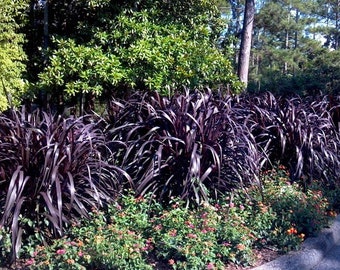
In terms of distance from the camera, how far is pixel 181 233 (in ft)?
13.4

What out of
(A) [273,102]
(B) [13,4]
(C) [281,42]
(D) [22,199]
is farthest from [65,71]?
(C) [281,42]

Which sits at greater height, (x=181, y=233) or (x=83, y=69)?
(x=83, y=69)

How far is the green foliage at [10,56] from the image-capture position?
837 centimetres

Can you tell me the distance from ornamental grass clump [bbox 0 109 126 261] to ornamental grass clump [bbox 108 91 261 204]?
52cm

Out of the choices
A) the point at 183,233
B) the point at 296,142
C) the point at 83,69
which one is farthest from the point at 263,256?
the point at 83,69

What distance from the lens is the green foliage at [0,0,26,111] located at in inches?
329

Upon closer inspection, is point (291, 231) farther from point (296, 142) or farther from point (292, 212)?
point (296, 142)

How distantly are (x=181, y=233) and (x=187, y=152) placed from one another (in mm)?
1186

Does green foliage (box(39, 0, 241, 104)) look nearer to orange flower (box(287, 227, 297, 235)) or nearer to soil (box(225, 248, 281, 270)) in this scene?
orange flower (box(287, 227, 297, 235))

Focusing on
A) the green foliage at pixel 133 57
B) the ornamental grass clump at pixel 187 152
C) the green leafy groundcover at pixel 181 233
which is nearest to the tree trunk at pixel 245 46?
the green foliage at pixel 133 57

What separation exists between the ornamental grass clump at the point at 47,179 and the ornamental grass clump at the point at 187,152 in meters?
0.52

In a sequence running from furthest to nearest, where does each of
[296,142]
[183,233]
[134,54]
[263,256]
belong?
1. [134,54]
2. [296,142]
3. [263,256]
4. [183,233]

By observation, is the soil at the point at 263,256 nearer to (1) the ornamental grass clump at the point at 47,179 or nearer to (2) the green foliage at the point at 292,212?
(2) the green foliage at the point at 292,212

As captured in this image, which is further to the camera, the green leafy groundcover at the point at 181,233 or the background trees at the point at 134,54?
the background trees at the point at 134,54
